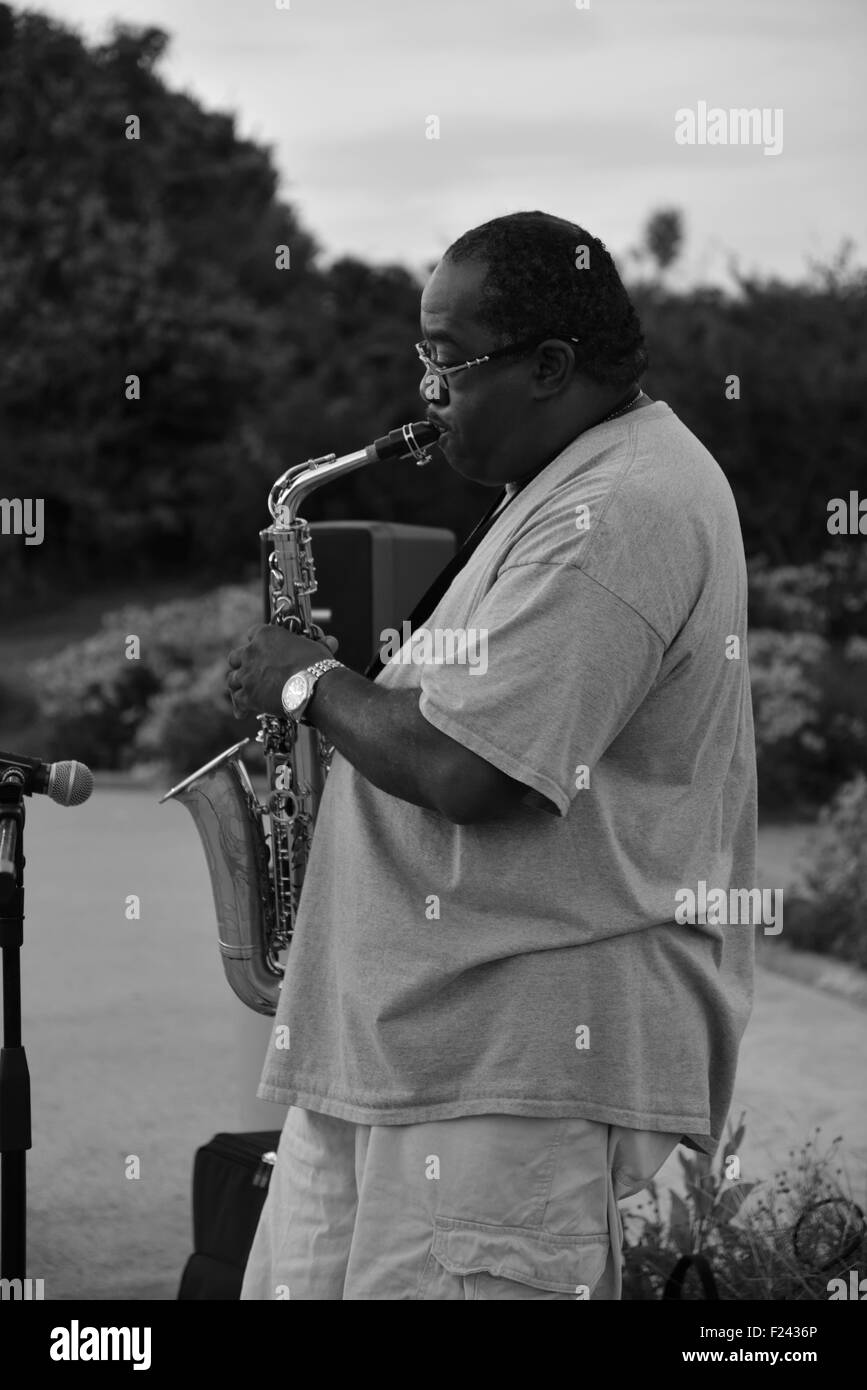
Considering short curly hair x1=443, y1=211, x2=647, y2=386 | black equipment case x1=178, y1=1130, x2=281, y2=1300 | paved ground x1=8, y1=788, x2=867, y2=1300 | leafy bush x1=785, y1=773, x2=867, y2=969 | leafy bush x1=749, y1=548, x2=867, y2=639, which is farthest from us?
leafy bush x1=749, y1=548, x2=867, y2=639

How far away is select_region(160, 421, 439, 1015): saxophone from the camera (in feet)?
9.70

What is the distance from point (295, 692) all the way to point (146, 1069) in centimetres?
347

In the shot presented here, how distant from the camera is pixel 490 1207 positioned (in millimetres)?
2100

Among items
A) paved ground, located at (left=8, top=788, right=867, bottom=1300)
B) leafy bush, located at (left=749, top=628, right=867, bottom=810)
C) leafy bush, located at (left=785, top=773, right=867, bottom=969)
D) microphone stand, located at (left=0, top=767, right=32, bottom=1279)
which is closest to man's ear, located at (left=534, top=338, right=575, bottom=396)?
microphone stand, located at (left=0, top=767, right=32, bottom=1279)

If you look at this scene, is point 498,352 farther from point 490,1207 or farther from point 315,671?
point 490,1207

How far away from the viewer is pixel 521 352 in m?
2.14

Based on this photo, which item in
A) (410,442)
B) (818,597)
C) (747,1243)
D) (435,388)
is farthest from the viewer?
(818,597)

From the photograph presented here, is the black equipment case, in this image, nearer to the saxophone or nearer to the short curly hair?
the saxophone

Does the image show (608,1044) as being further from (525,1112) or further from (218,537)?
(218,537)

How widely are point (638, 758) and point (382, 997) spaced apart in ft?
1.45

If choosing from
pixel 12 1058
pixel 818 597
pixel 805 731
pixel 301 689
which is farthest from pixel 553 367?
pixel 818 597

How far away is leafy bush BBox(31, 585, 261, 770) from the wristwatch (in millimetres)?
8351

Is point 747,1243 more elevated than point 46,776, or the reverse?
point 46,776
